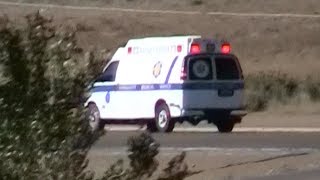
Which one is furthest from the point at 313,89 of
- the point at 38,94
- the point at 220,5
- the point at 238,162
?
the point at 38,94

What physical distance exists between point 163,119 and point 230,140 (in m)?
3.79

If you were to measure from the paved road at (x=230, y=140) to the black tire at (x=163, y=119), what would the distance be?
0.37m

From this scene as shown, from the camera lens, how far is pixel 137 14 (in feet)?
240

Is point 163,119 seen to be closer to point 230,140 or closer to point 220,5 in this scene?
point 230,140

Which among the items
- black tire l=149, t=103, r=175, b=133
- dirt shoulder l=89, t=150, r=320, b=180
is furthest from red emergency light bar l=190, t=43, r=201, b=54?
dirt shoulder l=89, t=150, r=320, b=180

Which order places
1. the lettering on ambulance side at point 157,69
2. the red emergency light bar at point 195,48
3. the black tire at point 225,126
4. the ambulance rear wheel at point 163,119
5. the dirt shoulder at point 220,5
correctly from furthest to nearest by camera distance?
1. the dirt shoulder at point 220,5
2. the black tire at point 225,126
3. the ambulance rear wheel at point 163,119
4. the lettering on ambulance side at point 157,69
5. the red emergency light bar at point 195,48

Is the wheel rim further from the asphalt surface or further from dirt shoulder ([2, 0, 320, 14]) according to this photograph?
dirt shoulder ([2, 0, 320, 14])

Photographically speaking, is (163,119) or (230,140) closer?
(230,140)

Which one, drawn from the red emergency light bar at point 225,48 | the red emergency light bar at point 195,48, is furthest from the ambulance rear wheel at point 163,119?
the red emergency light bar at point 225,48

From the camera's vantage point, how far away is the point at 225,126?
3164 cm

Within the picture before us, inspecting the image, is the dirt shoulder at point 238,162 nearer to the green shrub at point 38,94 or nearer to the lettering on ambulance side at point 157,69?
the lettering on ambulance side at point 157,69

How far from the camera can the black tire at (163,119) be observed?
100 ft

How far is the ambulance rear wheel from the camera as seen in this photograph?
30.6m

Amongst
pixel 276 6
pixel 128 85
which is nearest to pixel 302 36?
pixel 276 6
